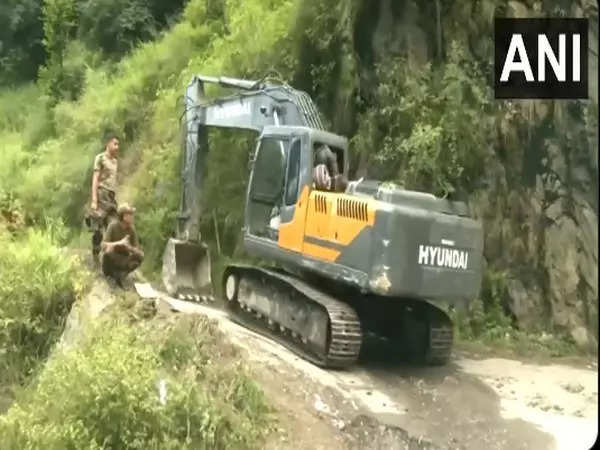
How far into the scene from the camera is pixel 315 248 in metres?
3.64

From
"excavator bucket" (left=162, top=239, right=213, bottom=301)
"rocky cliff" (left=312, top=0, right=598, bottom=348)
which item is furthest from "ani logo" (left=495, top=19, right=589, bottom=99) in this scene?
"excavator bucket" (left=162, top=239, right=213, bottom=301)

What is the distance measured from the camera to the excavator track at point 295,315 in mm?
3523

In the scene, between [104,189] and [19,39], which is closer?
[19,39]

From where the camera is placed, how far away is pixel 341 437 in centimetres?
309

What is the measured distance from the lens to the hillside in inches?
109

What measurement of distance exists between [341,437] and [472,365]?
49 cm

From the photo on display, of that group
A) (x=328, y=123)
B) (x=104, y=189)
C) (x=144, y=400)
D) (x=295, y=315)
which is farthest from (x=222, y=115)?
(x=144, y=400)

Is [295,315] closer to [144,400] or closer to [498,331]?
[144,400]

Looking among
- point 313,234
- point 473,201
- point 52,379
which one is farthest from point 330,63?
point 52,379

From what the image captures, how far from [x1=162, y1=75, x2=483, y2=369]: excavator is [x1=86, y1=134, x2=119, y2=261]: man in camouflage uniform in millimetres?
292

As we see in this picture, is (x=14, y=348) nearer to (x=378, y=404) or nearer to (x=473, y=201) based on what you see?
(x=378, y=404)

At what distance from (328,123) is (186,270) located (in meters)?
0.86

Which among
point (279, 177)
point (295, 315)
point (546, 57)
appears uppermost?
point (546, 57)

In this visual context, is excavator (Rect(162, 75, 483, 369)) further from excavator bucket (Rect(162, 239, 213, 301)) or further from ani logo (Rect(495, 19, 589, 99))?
ani logo (Rect(495, 19, 589, 99))
